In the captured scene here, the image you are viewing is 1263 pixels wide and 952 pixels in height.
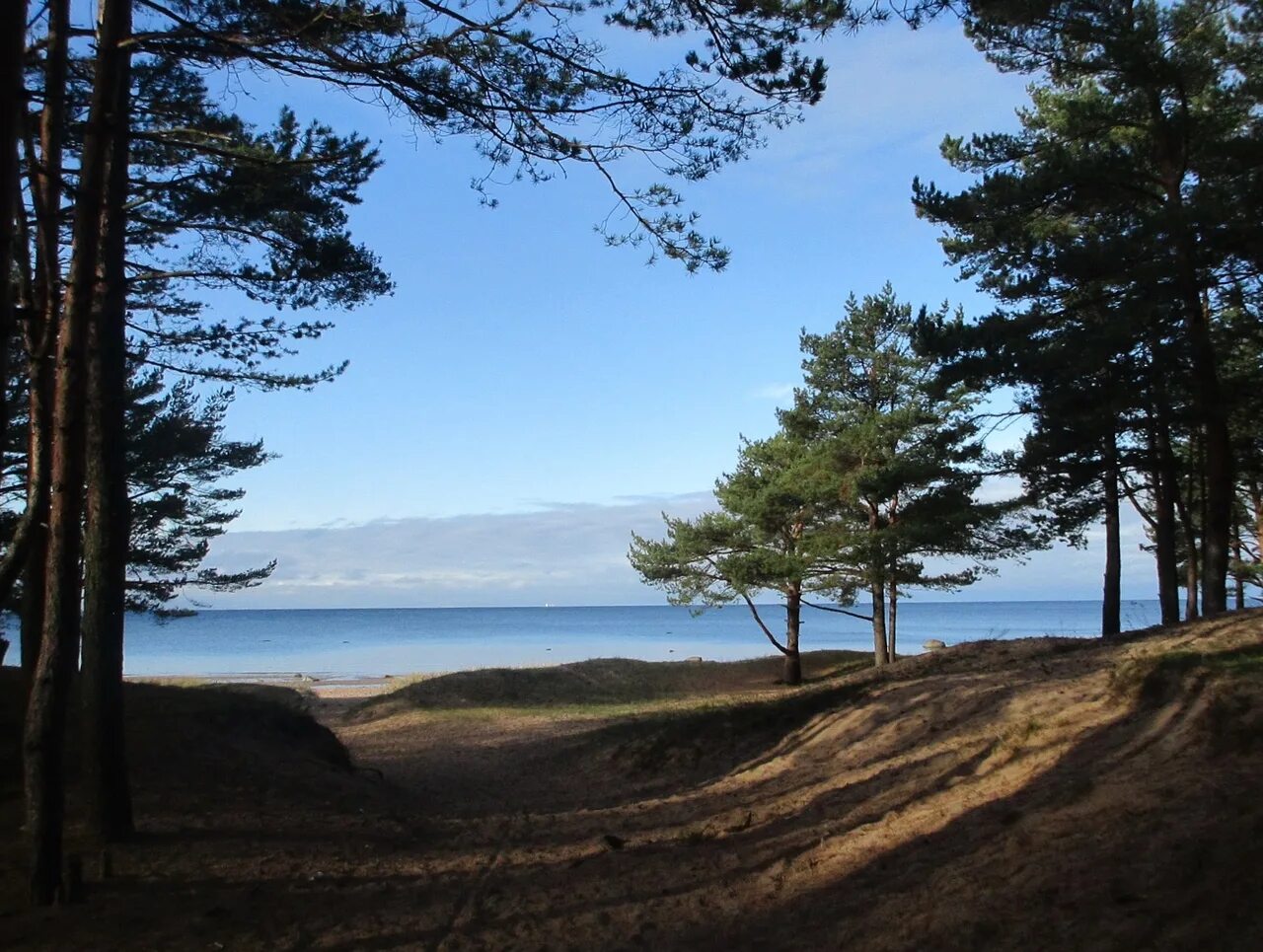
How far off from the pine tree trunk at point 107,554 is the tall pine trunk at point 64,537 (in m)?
0.14

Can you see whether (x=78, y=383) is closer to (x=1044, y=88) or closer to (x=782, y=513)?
(x=1044, y=88)

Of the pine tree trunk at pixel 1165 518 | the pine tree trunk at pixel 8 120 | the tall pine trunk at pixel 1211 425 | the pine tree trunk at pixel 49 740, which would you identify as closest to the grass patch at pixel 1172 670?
the tall pine trunk at pixel 1211 425

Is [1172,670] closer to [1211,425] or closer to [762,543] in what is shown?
[1211,425]

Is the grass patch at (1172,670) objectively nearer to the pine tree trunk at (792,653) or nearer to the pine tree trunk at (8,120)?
the pine tree trunk at (8,120)

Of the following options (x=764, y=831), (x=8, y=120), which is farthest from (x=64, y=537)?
(x=764, y=831)

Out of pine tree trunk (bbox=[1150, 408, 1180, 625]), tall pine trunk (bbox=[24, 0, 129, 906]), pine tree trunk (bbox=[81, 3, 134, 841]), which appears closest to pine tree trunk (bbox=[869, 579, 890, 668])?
pine tree trunk (bbox=[1150, 408, 1180, 625])

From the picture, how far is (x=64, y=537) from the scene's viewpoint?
6.01 m

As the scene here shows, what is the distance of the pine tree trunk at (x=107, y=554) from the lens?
21.7ft

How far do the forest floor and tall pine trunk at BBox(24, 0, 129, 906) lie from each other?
40 centimetres

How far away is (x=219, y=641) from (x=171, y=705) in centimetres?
7459

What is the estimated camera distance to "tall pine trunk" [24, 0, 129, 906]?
5.62 metres

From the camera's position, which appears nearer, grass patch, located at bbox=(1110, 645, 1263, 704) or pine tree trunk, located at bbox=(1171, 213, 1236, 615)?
grass patch, located at bbox=(1110, 645, 1263, 704)

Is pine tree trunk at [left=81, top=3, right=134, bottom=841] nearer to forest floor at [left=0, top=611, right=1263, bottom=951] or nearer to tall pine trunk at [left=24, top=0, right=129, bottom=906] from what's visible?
tall pine trunk at [left=24, top=0, right=129, bottom=906]

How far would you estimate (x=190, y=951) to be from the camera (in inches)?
199
